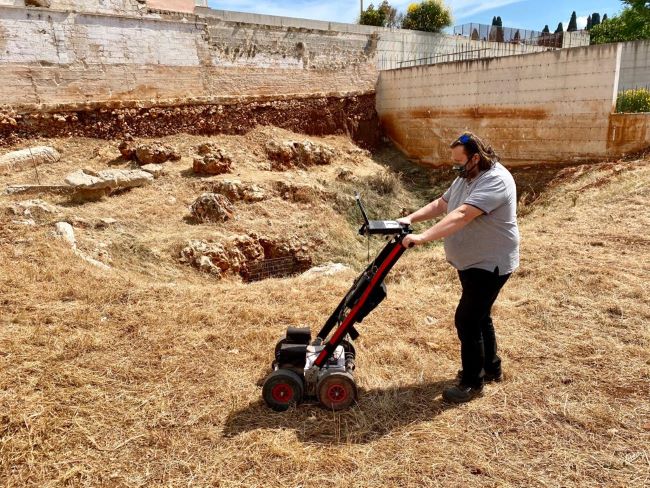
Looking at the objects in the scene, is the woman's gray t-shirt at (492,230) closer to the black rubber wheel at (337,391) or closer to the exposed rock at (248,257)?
the black rubber wheel at (337,391)

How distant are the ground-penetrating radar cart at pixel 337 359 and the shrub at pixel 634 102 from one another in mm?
10992

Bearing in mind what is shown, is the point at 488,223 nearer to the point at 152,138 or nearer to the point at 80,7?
the point at 152,138

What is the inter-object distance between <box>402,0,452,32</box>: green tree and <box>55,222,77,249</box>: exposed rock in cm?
1767

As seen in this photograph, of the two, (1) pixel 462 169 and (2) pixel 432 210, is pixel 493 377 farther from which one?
(1) pixel 462 169

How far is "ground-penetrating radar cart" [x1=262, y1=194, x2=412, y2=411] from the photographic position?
289 centimetres

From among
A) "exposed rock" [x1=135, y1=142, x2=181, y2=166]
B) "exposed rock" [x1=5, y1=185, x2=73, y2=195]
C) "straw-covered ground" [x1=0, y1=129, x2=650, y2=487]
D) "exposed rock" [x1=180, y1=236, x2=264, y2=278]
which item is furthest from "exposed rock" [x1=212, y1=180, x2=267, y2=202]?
"straw-covered ground" [x1=0, y1=129, x2=650, y2=487]

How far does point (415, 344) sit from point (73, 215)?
20.2ft

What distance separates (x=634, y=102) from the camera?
10.9 metres

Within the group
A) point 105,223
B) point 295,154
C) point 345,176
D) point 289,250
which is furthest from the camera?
point 295,154

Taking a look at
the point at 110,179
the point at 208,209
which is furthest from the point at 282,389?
the point at 110,179

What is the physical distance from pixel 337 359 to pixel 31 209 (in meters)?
5.94

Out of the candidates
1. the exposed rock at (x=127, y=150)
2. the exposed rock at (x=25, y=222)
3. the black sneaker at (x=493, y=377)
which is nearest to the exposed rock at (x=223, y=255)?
the exposed rock at (x=25, y=222)

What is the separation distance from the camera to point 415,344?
13.1ft

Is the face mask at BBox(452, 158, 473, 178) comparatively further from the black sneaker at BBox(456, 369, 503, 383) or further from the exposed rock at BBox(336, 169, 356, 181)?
the exposed rock at BBox(336, 169, 356, 181)
